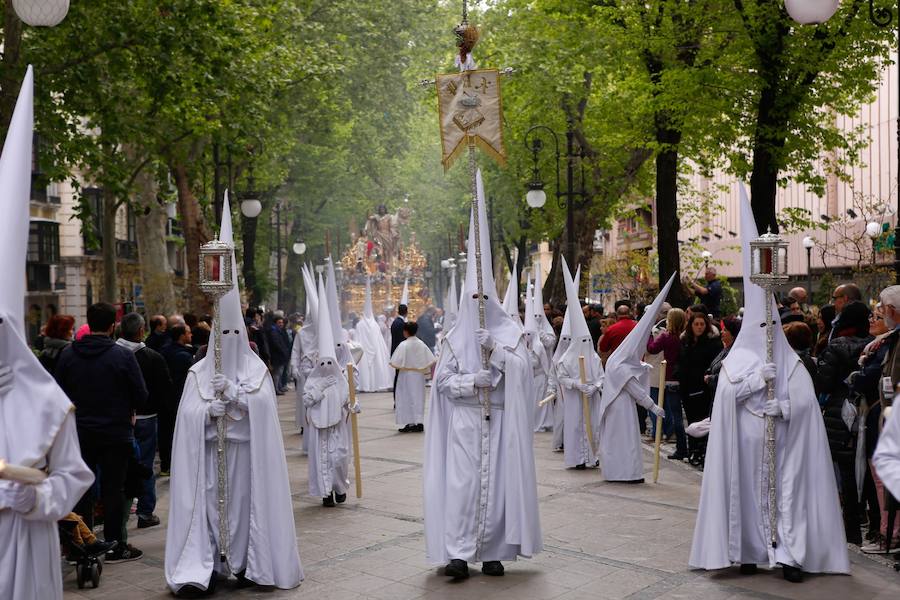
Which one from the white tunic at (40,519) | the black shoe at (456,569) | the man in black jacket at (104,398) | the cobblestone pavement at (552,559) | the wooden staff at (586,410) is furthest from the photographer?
the wooden staff at (586,410)

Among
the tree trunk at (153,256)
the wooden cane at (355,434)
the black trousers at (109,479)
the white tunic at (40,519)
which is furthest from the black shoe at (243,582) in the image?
the tree trunk at (153,256)

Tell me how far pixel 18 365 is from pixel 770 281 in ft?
18.4

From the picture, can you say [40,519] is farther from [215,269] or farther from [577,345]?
[577,345]

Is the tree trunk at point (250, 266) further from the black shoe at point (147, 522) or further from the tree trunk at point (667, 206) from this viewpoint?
the black shoe at point (147, 522)

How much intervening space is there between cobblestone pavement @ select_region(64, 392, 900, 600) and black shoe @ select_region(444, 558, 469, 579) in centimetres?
7

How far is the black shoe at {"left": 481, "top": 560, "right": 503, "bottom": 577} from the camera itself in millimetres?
8781

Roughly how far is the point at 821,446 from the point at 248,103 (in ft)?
59.2

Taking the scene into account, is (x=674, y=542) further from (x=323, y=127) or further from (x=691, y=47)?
(x=323, y=127)

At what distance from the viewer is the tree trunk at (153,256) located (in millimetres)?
29250

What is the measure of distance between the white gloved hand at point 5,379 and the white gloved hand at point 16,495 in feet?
1.40

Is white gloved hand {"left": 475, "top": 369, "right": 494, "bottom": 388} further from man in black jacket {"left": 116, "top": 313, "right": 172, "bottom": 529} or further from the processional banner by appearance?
man in black jacket {"left": 116, "top": 313, "right": 172, "bottom": 529}

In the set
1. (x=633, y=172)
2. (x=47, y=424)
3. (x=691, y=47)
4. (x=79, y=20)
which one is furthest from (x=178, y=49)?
(x=633, y=172)

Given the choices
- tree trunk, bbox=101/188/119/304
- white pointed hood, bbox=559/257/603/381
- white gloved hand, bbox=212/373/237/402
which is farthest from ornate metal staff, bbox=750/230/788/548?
tree trunk, bbox=101/188/119/304

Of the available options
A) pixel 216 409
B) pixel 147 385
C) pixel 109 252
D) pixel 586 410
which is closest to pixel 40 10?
pixel 147 385
